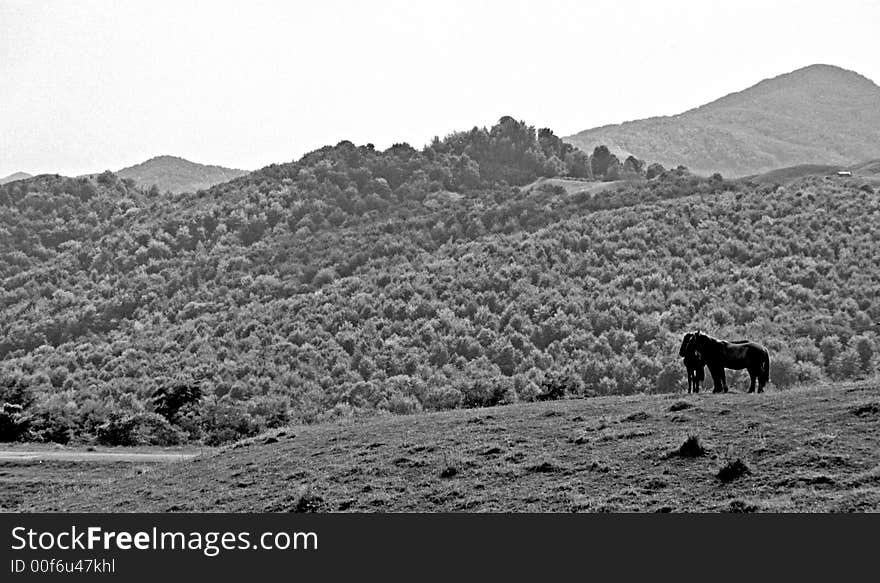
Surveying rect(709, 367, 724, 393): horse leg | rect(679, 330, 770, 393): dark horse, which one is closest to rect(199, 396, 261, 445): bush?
rect(679, 330, 770, 393): dark horse

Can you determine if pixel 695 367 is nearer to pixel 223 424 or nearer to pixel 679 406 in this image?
pixel 679 406

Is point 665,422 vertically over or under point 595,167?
under

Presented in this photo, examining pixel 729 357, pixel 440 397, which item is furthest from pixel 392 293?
pixel 729 357

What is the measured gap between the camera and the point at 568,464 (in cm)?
2158

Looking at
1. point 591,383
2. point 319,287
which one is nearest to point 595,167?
point 319,287

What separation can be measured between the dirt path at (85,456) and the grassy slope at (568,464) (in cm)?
891

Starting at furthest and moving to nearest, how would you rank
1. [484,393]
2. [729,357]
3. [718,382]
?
[484,393]
[729,357]
[718,382]

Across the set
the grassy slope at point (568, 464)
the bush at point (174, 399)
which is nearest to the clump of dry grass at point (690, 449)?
the grassy slope at point (568, 464)

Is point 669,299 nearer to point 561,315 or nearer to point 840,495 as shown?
point 561,315

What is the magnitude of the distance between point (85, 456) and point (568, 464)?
2764 centimetres

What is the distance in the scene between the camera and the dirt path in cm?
4019
